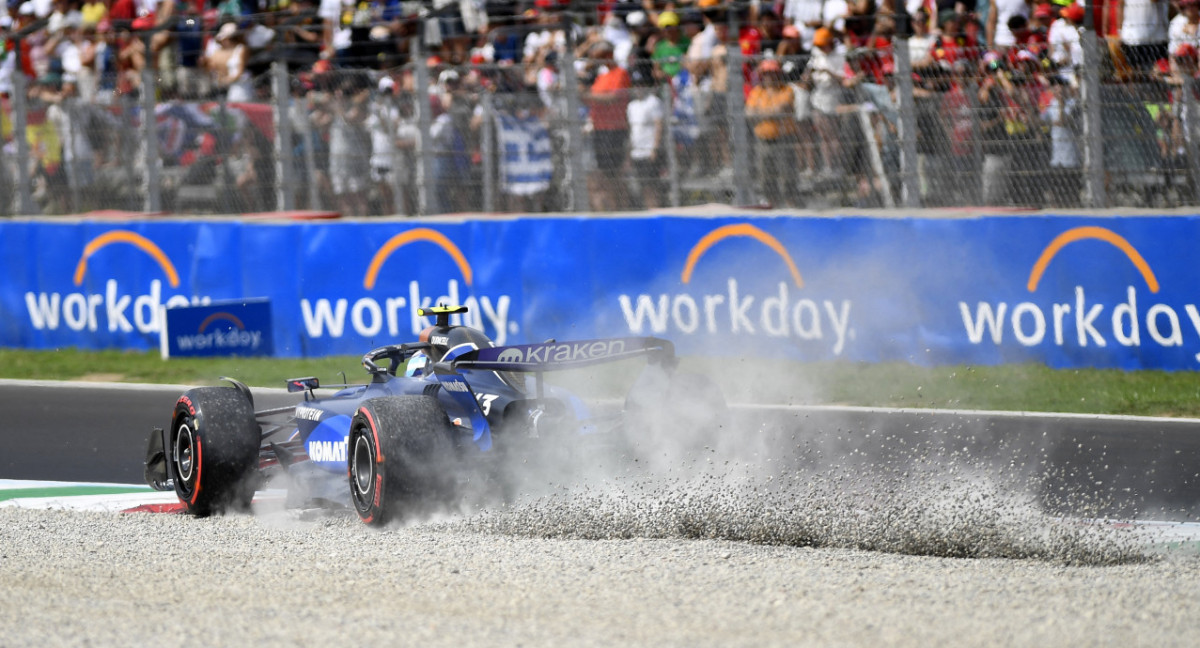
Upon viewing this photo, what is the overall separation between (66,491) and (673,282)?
205 inches

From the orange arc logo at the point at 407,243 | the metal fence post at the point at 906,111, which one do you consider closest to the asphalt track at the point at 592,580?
the metal fence post at the point at 906,111

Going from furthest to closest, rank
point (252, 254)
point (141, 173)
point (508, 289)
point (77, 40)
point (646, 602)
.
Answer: point (77, 40)
point (141, 173)
point (252, 254)
point (508, 289)
point (646, 602)

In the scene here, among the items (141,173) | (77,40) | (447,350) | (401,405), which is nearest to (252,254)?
(141,173)

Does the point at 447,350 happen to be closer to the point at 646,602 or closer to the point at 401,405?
the point at 401,405

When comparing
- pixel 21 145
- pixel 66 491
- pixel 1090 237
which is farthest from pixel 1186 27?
pixel 21 145

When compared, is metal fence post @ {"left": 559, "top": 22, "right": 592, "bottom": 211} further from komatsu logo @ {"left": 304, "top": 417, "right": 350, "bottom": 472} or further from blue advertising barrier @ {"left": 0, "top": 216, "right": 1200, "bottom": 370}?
komatsu logo @ {"left": 304, "top": 417, "right": 350, "bottom": 472}

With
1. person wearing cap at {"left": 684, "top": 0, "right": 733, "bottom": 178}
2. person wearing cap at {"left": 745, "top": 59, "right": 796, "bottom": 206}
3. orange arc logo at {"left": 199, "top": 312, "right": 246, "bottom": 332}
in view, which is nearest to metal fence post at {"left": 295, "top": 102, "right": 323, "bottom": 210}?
orange arc logo at {"left": 199, "top": 312, "right": 246, "bottom": 332}

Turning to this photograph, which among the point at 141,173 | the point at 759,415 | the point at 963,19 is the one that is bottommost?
the point at 759,415

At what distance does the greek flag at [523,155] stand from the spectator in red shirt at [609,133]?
457 millimetres

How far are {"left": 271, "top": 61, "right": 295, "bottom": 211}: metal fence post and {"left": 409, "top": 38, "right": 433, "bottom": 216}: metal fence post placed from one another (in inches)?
49.7

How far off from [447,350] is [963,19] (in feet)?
23.4

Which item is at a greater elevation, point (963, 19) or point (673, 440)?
point (963, 19)

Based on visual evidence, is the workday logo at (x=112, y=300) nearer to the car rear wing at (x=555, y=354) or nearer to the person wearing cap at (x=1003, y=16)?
the person wearing cap at (x=1003, y=16)

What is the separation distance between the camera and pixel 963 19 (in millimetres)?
12656
